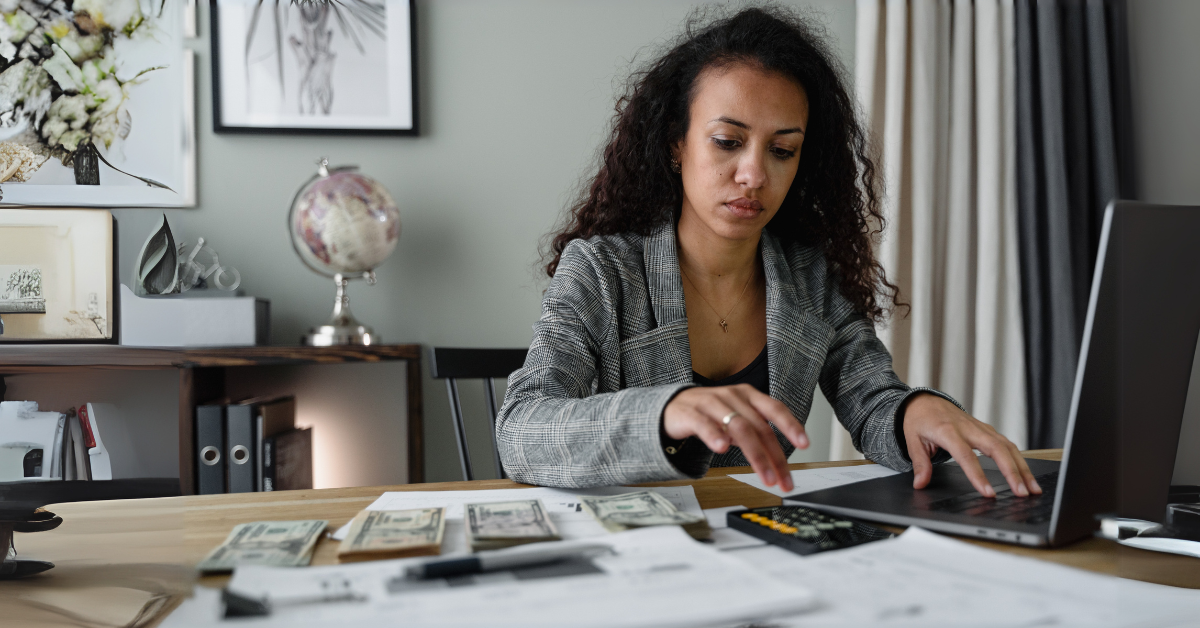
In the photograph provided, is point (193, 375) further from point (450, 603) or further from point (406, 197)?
point (450, 603)

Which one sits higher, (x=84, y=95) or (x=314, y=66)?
(x=314, y=66)

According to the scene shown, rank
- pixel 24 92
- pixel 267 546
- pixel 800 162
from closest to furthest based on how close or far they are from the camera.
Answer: pixel 24 92 → pixel 267 546 → pixel 800 162

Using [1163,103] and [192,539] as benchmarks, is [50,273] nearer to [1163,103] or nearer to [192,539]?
[192,539]

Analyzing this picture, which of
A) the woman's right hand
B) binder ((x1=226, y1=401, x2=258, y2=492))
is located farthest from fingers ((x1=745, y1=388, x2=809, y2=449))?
binder ((x1=226, y1=401, x2=258, y2=492))

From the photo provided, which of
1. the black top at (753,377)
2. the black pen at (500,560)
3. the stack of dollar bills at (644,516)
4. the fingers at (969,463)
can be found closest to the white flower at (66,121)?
the black pen at (500,560)

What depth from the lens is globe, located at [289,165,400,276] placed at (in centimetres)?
172

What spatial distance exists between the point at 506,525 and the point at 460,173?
164 cm

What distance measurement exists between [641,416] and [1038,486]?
0.36m

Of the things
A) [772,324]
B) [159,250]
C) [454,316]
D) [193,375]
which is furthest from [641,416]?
[454,316]

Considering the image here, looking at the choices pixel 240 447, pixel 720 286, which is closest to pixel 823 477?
pixel 720 286

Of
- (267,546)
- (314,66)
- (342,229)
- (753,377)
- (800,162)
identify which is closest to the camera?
(267,546)

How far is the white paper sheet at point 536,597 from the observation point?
329 millimetres

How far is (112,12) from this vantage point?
1.13ft

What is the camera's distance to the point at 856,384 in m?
1.07
